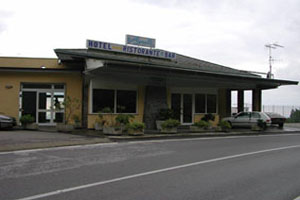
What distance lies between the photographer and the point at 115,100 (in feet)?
66.0

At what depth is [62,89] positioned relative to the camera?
21.6 m

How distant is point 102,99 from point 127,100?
5.91 ft

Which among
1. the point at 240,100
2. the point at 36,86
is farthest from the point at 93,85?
the point at 240,100

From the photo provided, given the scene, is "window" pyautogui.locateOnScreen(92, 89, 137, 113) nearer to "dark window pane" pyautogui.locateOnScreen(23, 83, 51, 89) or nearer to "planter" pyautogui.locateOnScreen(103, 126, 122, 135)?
"planter" pyautogui.locateOnScreen(103, 126, 122, 135)

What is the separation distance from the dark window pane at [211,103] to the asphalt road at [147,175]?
12884 millimetres

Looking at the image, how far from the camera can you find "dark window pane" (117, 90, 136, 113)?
20.3 meters

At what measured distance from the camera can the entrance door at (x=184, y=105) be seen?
22516 millimetres

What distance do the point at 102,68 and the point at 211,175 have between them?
1010 cm

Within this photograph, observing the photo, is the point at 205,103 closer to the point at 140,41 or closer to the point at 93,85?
the point at 140,41

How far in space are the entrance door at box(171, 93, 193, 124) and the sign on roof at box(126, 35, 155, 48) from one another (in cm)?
407

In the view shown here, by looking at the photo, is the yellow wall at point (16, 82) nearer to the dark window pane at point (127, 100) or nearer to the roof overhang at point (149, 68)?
the roof overhang at point (149, 68)

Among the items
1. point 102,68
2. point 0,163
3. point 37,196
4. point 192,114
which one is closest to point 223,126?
point 192,114

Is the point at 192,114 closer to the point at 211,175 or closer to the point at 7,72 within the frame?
the point at 7,72

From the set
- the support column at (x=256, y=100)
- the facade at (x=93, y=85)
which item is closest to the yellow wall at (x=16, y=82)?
the facade at (x=93, y=85)
